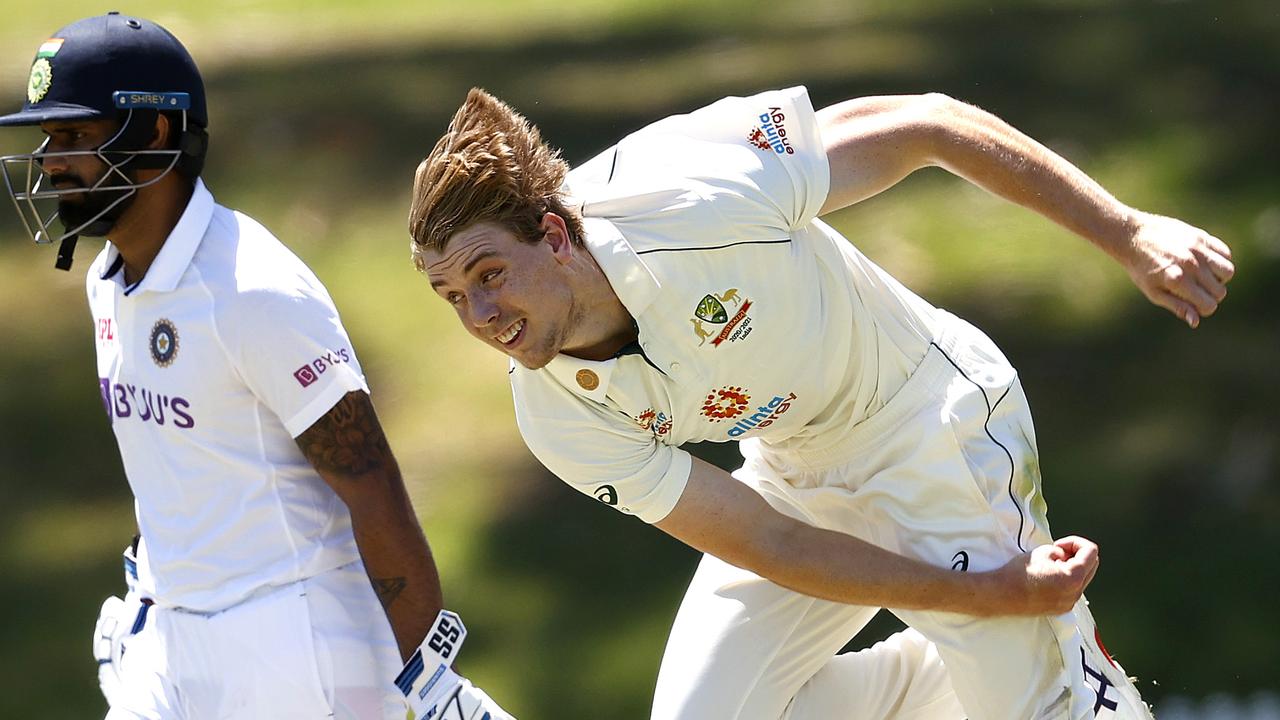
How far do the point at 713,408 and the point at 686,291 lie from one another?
270 mm

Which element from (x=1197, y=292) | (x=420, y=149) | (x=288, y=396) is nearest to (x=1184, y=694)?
(x=1197, y=292)

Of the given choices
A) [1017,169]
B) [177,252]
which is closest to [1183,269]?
[1017,169]

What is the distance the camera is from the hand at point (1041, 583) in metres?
3.35

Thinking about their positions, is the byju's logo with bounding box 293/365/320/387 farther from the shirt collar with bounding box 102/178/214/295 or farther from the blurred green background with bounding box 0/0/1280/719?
the blurred green background with bounding box 0/0/1280/719

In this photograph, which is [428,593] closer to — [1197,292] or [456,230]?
[456,230]

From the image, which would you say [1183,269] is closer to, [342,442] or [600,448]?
[600,448]

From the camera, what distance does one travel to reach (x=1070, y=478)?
654cm

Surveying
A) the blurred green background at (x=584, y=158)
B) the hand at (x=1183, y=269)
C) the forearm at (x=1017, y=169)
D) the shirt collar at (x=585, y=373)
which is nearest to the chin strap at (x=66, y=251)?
the shirt collar at (x=585, y=373)

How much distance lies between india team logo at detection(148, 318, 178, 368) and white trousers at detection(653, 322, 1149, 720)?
4.03 ft

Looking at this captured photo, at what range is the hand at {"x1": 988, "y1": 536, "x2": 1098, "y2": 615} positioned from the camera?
3.35 meters

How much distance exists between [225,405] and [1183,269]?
6.10 feet

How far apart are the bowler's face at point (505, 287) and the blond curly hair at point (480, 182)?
0.02 m

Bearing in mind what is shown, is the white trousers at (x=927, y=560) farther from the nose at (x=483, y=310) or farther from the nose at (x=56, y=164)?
the nose at (x=56, y=164)

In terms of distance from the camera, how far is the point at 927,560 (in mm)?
3455
